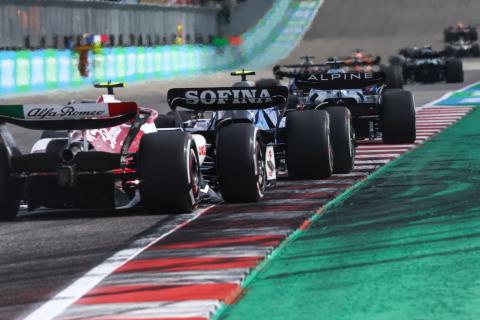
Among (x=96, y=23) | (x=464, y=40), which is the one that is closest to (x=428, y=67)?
(x=96, y=23)

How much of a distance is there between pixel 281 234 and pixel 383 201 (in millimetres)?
2155

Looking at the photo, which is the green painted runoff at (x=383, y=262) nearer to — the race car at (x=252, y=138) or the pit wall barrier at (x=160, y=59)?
the race car at (x=252, y=138)

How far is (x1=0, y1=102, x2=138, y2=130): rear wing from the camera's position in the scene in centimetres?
1102

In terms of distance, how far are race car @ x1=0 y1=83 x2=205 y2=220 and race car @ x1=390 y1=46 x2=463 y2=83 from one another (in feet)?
99.7

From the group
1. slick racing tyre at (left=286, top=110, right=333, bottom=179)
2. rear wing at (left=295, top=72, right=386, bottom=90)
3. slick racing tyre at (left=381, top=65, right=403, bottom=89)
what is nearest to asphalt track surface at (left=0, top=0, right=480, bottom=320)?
slick racing tyre at (left=286, top=110, right=333, bottom=179)

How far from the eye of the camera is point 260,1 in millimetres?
72938

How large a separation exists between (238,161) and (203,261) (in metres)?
2.74

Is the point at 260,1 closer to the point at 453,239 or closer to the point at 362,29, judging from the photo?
the point at 362,29

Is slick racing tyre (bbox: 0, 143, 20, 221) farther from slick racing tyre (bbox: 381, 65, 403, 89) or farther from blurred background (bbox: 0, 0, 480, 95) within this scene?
blurred background (bbox: 0, 0, 480, 95)

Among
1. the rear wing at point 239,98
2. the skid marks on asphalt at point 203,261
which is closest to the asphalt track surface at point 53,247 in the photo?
the skid marks on asphalt at point 203,261

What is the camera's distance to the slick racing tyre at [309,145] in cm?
1302

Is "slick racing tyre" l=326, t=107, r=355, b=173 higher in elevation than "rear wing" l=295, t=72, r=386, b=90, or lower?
lower

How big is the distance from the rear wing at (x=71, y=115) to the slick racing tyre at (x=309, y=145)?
2415 mm

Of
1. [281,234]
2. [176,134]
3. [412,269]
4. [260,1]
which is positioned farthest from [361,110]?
[260,1]
